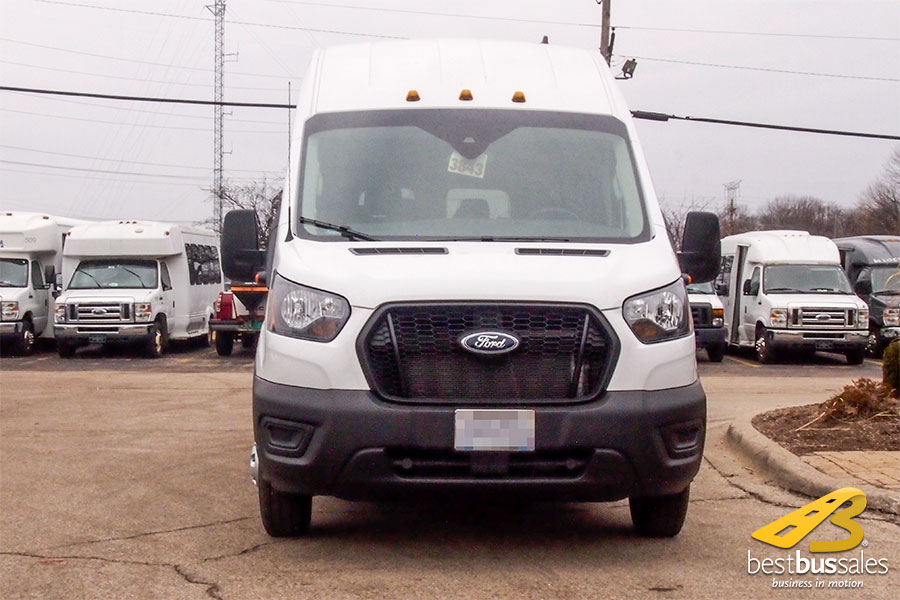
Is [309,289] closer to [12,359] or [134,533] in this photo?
[134,533]

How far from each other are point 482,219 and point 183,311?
68.0ft

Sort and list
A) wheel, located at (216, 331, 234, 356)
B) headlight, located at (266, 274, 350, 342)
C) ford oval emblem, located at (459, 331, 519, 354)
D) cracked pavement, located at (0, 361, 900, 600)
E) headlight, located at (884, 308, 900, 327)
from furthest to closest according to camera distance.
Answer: wheel, located at (216, 331, 234, 356), headlight, located at (884, 308, 900, 327), headlight, located at (266, 274, 350, 342), ford oval emblem, located at (459, 331, 519, 354), cracked pavement, located at (0, 361, 900, 600)

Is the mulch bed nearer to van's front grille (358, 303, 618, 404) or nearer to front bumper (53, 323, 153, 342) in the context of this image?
van's front grille (358, 303, 618, 404)

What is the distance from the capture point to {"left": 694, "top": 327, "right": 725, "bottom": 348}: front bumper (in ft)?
73.0

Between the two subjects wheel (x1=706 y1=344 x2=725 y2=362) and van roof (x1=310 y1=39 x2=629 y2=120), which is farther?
wheel (x1=706 y1=344 x2=725 y2=362)

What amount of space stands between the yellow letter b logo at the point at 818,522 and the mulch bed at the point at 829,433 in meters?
1.28

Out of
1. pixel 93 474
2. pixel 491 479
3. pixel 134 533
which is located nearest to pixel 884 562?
pixel 491 479

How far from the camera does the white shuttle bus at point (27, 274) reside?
2452 cm

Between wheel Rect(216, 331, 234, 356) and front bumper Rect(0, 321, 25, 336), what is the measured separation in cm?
408

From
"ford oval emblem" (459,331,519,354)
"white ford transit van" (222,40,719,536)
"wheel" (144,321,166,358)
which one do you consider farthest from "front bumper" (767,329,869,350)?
"ford oval emblem" (459,331,519,354)

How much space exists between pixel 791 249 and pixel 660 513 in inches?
759

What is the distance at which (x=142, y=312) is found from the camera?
23875mm

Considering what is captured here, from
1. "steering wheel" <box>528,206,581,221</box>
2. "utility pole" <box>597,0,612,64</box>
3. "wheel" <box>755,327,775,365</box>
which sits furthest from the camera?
"utility pole" <box>597,0,612,64</box>

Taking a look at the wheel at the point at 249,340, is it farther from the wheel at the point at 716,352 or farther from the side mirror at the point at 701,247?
the side mirror at the point at 701,247
